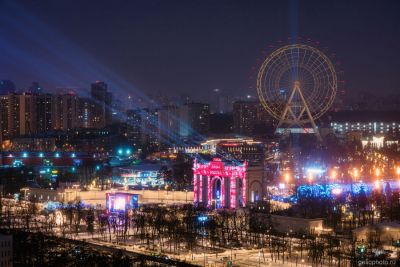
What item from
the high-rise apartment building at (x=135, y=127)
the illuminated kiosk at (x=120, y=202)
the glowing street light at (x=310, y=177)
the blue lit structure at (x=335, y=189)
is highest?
the high-rise apartment building at (x=135, y=127)

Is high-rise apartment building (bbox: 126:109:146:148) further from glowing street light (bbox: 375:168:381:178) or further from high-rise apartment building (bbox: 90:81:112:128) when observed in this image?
glowing street light (bbox: 375:168:381:178)

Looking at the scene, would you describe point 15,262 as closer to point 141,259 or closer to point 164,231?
point 141,259

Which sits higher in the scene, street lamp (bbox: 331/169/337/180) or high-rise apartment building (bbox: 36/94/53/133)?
high-rise apartment building (bbox: 36/94/53/133)

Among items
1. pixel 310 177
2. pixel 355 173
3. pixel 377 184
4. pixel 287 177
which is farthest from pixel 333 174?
pixel 377 184

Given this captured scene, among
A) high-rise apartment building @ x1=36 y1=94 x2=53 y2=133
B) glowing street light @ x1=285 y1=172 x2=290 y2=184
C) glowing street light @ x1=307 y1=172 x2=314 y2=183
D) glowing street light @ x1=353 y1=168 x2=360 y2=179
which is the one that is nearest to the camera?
glowing street light @ x1=285 y1=172 x2=290 y2=184

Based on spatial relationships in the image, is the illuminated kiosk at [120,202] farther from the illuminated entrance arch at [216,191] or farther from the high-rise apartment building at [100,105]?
the high-rise apartment building at [100,105]

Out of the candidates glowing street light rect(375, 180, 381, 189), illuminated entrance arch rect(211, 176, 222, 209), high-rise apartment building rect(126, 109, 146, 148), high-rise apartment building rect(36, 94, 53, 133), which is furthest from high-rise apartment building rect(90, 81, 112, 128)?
illuminated entrance arch rect(211, 176, 222, 209)

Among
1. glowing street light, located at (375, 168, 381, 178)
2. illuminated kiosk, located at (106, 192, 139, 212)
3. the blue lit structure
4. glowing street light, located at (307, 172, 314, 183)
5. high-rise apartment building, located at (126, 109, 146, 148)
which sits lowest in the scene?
illuminated kiosk, located at (106, 192, 139, 212)

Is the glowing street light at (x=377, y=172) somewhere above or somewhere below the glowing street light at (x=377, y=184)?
above

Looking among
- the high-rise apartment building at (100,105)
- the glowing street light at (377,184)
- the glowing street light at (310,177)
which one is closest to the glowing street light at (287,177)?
the glowing street light at (310,177)

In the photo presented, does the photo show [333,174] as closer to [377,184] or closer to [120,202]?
[377,184]
